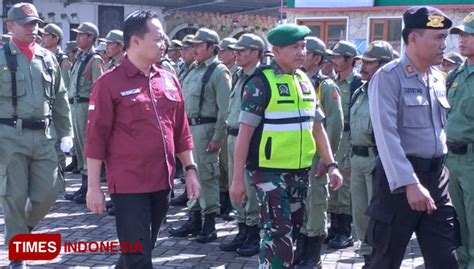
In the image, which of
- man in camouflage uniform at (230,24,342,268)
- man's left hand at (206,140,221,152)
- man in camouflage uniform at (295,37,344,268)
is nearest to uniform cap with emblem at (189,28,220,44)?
man's left hand at (206,140,221,152)

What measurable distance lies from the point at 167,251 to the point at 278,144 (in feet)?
7.74

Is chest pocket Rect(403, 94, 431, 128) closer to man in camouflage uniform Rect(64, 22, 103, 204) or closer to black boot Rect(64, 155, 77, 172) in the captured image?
man in camouflage uniform Rect(64, 22, 103, 204)

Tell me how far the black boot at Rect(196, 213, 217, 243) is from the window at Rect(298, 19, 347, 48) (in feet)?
34.4

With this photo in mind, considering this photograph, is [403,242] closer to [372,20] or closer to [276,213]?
[276,213]

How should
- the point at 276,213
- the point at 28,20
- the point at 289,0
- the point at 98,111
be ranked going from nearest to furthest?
the point at 98,111 < the point at 276,213 < the point at 28,20 < the point at 289,0

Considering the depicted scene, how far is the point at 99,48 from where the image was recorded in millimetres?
10742

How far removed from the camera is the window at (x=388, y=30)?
15727 millimetres

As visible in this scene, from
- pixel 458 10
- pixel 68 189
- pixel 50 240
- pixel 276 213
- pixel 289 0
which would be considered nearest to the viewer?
pixel 276 213

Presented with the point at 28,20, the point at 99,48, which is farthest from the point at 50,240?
the point at 99,48

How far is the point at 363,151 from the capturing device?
18.6ft

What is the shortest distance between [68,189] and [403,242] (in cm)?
638

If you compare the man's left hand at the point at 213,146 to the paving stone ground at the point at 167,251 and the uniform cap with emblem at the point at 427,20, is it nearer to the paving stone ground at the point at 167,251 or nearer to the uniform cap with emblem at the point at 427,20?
the paving stone ground at the point at 167,251

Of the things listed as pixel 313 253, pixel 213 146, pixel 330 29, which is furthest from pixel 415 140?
pixel 330 29

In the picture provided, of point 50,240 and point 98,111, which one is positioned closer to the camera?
point 98,111
